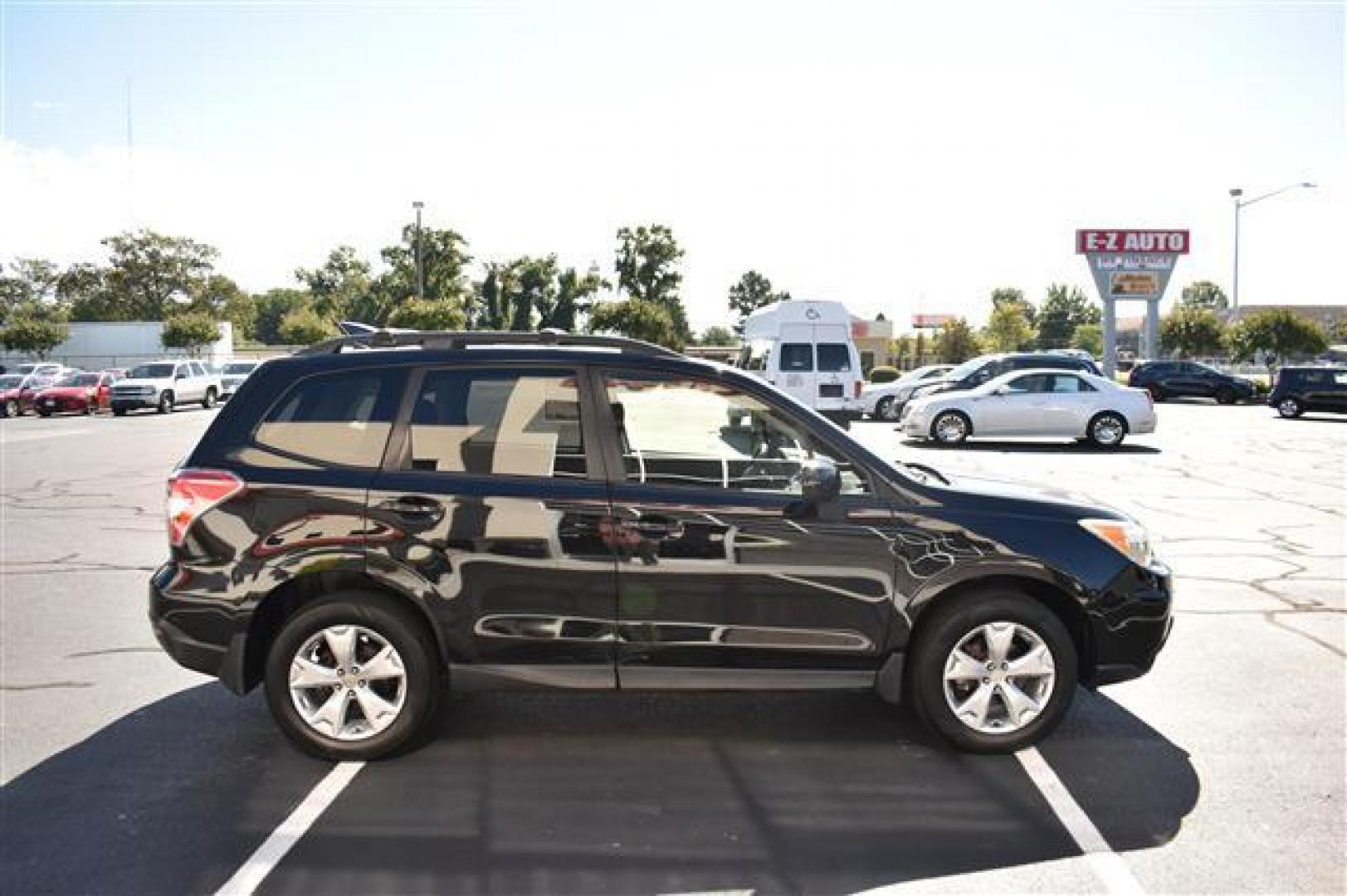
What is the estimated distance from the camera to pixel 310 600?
4230 millimetres

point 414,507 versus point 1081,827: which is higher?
point 414,507

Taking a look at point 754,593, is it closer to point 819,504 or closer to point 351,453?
point 819,504

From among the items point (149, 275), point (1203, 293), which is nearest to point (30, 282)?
point (149, 275)

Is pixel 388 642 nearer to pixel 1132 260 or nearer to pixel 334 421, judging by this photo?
pixel 334 421

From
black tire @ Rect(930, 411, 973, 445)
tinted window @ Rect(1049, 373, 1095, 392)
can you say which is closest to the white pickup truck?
black tire @ Rect(930, 411, 973, 445)

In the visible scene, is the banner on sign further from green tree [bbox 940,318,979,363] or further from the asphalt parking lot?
the asphalt parking lot

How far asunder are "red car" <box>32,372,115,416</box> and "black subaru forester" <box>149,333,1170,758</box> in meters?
32.8

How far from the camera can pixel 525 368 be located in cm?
438

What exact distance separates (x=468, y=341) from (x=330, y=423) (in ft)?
2.33

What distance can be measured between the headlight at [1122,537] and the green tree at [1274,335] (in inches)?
2425

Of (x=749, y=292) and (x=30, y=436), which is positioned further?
(x=749, y=292)

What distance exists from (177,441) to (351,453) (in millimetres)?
18451

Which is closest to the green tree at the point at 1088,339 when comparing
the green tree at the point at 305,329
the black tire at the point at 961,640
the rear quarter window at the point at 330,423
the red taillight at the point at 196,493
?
the green tree at the point at 305,329

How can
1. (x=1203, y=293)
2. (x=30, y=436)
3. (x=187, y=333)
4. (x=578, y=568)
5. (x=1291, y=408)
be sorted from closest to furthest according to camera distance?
1. (x=578, y=568)
2. (x=30, y=436)
3. (x=1291, y=408)
4. (x=187, y=333)
5. (x=1203, y=293)
